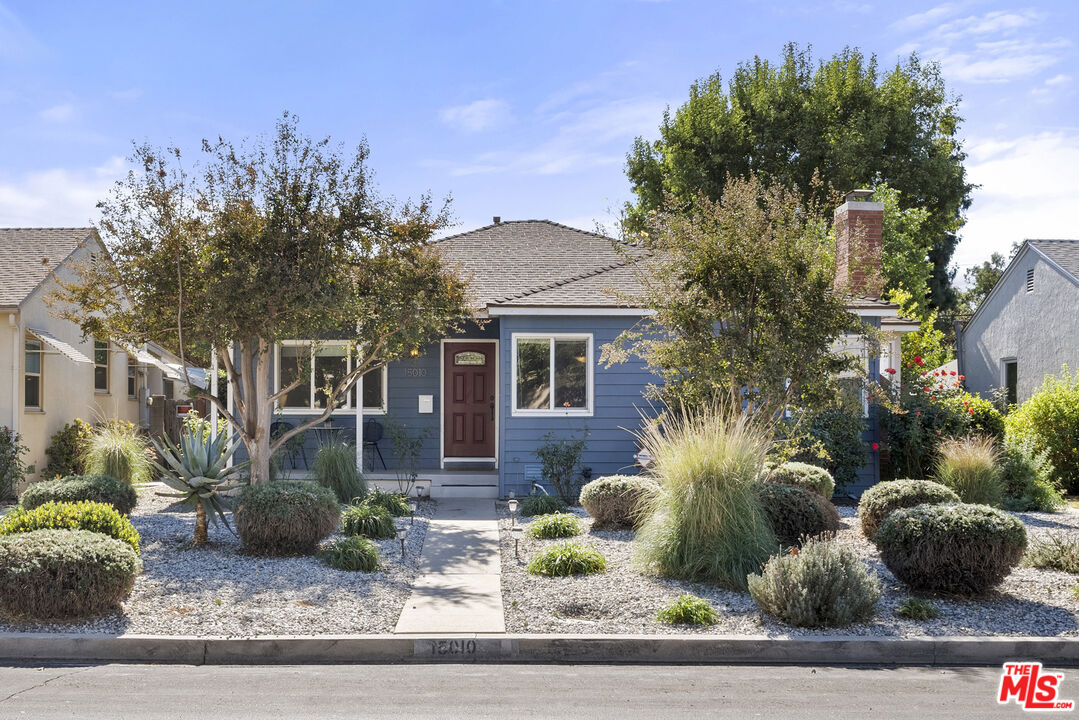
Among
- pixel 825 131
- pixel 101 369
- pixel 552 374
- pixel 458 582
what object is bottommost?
pixel 458 582

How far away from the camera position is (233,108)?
11867mm

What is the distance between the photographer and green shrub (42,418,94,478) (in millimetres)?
15180

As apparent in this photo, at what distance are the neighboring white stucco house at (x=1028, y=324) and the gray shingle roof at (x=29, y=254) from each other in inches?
781

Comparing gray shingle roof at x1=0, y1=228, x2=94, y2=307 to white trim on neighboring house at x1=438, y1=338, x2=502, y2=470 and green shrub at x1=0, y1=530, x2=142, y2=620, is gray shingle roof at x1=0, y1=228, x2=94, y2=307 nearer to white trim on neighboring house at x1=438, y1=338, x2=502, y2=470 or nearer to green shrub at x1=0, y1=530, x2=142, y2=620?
white trim on neighboring house at x1=438, y1=338, x2=502, y2=470

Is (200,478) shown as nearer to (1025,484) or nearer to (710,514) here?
(710,514)

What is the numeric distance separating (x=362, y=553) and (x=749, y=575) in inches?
150

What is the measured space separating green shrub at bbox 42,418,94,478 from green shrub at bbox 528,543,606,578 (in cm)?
1029

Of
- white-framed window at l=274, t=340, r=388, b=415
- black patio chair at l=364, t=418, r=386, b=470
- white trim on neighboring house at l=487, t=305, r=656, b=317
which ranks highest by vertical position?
white trim on neighboring house at l=487, t=305, r=656, b=317

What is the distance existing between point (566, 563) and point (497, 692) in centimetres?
295

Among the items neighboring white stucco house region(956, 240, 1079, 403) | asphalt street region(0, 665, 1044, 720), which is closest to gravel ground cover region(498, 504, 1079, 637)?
asphalt street region(0, 665, 1044, 720)

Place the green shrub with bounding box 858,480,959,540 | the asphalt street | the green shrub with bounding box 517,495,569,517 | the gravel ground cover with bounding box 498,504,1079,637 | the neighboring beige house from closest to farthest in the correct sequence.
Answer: the asphalt street → the gravel ground cover with bounding box 498,504,1079,637 → the green shrub with bounding box 858,480,959,540 → the green shrub with bounding box 517,495,569,517 → the neighboring beige house

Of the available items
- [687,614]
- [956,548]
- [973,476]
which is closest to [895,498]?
[956,548]

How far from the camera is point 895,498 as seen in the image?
31.0 ft

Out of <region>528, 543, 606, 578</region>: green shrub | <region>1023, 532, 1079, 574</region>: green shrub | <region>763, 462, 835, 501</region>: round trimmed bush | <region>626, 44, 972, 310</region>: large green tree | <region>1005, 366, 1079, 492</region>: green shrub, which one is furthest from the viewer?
<region>626, 44, 972, 310</region>: large green tree
